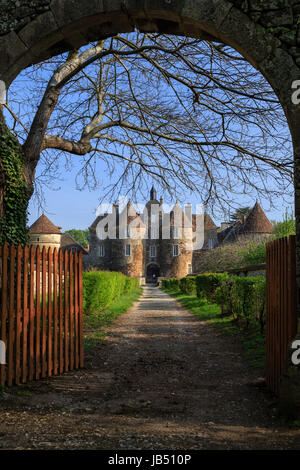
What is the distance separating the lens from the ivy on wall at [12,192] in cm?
520

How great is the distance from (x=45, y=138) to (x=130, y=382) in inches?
189

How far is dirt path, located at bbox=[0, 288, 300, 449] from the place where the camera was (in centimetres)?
304

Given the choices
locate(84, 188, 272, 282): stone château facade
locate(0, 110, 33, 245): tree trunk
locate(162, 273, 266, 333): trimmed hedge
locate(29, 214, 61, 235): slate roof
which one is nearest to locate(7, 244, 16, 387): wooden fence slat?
locate(0, 110, 33, 245): tree trunk

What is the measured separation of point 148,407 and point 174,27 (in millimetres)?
4572

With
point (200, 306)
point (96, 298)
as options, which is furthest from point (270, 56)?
point (200, 306)

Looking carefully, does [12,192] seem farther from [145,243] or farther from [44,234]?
[145,243]

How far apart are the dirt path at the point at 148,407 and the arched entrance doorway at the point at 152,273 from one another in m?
40.8

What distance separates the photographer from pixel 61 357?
5379 mm

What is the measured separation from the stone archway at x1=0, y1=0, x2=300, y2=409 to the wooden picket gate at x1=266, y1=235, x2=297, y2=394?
0.89ft

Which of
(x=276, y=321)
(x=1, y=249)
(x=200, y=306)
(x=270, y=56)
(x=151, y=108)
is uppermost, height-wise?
(x=151, y=108)

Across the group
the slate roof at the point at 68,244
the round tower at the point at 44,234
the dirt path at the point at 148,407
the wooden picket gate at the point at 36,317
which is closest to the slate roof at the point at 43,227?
the round tower at the point at 44,234

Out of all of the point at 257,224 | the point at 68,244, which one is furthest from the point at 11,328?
the point at 68,244

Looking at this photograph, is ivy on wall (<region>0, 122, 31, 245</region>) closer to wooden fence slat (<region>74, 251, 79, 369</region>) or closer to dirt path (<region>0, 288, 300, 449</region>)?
wooden fence slat (<region>74, 251, 79, 369</region>)
